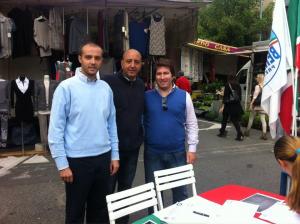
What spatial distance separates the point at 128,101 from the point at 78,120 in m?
0.58

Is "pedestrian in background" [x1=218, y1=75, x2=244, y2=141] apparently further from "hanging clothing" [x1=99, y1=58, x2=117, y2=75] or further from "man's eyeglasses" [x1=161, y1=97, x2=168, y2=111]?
"man's eyeglasses" [x1=161, y1=97, x2=168, y2=111]

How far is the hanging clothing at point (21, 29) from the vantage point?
6.79 metres

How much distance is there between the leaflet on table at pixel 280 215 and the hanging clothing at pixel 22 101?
5138 mm

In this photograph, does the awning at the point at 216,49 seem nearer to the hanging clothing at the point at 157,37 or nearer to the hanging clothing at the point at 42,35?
the hanging clothing at the point at 157,37

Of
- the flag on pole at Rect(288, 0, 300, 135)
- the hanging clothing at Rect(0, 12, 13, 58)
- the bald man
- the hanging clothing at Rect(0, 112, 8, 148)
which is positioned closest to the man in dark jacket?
the bald man

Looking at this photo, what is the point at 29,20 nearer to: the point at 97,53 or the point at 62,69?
the point at 62,69

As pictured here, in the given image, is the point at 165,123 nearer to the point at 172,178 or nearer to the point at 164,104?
the point at 164,104

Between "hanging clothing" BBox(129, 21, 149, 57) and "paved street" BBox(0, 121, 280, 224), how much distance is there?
8.38 feet

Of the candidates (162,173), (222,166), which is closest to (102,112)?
(162,173)

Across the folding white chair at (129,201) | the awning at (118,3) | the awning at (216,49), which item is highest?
the awning at (118,3)

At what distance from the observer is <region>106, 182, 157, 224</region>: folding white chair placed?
2.44 metres

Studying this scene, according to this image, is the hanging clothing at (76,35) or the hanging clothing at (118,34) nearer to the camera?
the hanging clothing at (76,35)

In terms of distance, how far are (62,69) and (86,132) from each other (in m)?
4.30

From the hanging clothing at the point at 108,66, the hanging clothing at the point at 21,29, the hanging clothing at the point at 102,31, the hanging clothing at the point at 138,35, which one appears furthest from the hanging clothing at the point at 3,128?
the hanging clothing at the point at 138,35
